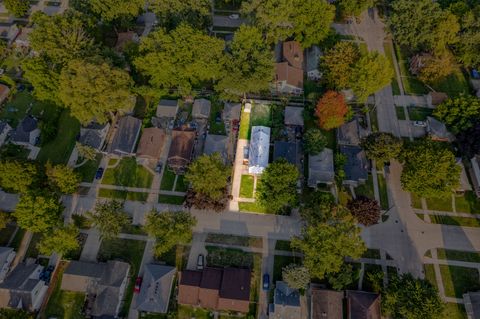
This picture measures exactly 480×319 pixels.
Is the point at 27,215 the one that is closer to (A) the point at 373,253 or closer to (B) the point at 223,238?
(B) the point at 223,238

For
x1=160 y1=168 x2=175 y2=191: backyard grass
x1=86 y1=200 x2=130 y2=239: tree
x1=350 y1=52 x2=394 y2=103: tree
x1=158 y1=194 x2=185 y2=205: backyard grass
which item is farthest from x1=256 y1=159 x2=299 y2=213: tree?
x1=350 y1=52 x2=394 y2=103: tree

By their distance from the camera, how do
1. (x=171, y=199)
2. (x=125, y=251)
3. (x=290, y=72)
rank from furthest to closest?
(x=290, y=72)
(x=171, y=199)
(x=125, y=251)

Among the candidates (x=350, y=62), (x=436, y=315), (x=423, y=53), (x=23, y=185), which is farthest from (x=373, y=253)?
(x=23, y=185)

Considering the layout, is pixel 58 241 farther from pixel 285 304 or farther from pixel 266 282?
pixel 285 304

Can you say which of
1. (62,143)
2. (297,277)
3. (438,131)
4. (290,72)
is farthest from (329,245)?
(62,143)

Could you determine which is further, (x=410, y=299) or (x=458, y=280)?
(x=458, y=280)

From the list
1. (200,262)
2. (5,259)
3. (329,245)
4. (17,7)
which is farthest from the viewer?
(17,7)
